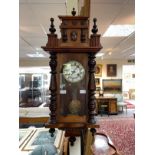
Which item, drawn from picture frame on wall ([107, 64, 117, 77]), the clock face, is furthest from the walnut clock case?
picture frame on wall ([107, 64, 117, 77])

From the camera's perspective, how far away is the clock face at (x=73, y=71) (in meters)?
1.18

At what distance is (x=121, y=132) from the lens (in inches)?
242

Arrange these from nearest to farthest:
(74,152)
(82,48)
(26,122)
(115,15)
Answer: (82,48), (74,152), (115,15), (26,122)

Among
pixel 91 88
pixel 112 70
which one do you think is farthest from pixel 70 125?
pixel 112 70

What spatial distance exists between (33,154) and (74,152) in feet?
0.91

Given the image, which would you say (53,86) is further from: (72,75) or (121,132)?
(121,132)

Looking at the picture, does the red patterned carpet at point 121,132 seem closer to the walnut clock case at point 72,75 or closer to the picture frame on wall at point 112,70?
the picture frame on wall at point 112,70

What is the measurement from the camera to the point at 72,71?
1.19m

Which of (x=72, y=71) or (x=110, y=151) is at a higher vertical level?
(x=72, y=71)

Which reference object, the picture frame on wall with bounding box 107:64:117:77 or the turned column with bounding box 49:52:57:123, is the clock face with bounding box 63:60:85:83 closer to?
the turned column with bounding box 49:52:57:123

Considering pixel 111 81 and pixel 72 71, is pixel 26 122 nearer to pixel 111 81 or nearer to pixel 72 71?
pixel 72 71

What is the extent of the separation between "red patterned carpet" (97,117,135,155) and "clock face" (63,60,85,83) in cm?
323

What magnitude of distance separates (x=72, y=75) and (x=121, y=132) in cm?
535
